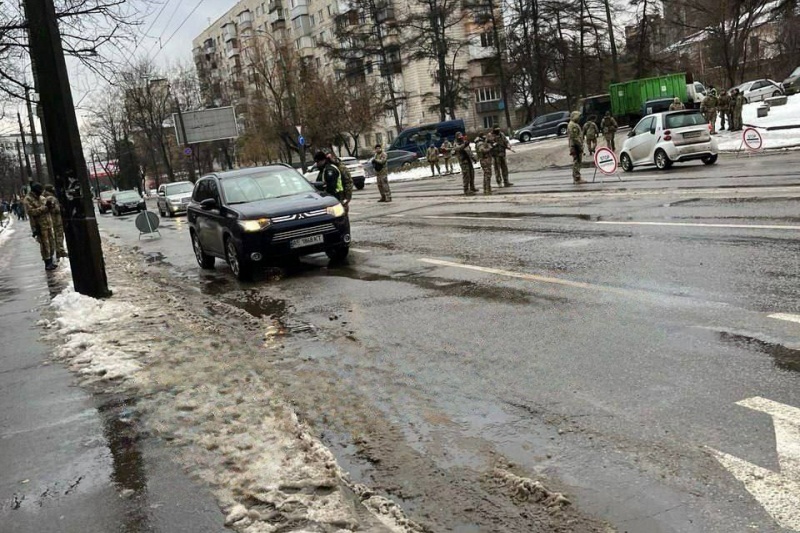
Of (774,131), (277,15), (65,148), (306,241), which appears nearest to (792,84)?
(774,131)

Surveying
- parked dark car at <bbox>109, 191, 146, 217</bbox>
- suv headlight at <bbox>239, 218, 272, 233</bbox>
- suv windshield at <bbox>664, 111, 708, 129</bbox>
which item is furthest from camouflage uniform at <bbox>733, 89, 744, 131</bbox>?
parked dark car at <bbox>109, 191, 146, 217</bbox>

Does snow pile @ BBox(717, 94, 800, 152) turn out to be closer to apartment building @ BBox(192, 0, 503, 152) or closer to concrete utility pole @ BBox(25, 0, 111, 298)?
concrete utility pole @ BBox(25, 0, 111, 298)

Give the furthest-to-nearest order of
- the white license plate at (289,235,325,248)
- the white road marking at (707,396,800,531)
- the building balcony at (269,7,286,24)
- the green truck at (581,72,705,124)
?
the building balcony at (269,7,286,24) → the green truck at (581,72,705,124) → the white license plate at (289,235,325,248) → the white road marking at (707,396,800,531)

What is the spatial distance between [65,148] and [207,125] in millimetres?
52235

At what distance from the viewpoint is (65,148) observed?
9.91 meters

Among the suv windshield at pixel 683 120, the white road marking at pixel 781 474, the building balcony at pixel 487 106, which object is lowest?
the white road marking at pixel 781 474

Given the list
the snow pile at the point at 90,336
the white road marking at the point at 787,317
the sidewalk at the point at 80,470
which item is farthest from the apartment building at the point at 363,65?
the sidewalk at the point at 80,470

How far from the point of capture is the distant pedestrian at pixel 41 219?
16.3 meters

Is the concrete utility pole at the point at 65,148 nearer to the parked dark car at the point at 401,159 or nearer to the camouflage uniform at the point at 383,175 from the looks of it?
the camouflage uniform at the point at 383,175

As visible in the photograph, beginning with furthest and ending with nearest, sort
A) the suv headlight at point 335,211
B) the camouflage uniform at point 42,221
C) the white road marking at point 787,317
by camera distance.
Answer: the camouflage uniform at point 42,221 < the suv headlight at point 335,211 < the white road marking at point 787,317

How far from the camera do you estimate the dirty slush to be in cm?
344

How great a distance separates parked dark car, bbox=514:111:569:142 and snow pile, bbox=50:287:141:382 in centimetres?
4278

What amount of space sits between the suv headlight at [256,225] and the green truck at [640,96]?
34725 millimetres

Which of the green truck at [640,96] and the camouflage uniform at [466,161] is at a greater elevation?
the green truck at [640,96]
